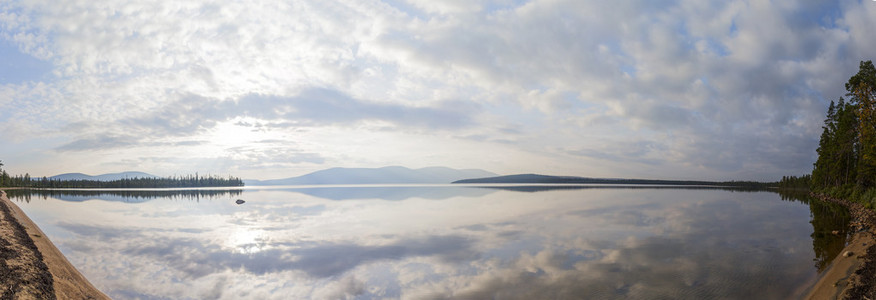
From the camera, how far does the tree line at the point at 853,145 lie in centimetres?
2816

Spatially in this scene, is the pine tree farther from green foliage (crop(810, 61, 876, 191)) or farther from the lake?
the lake

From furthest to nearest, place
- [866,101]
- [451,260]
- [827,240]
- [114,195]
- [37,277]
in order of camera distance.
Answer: [114,195] < [866,101] < [827,240] < [451,260] < [37,277]

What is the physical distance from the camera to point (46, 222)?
2792 centimetres

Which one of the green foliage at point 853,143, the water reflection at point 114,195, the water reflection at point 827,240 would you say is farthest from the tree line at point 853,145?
the water reflection at point 114,195

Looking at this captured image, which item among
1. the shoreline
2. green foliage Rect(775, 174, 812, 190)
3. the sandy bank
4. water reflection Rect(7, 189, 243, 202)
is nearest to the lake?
the shoreline

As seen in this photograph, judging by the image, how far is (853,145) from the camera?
50.7 metres

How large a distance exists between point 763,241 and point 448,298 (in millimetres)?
18129

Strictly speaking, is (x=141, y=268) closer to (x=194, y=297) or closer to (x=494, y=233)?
(x=194, y=297)

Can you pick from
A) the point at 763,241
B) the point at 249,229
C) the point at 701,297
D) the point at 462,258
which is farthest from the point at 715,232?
the point at 249,229

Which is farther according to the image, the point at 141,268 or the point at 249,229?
the point at 249,229

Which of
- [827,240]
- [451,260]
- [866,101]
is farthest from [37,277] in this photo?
[866,101]

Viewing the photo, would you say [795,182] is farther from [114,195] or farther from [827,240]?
[114,195]

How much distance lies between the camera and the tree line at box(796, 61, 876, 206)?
28156mm

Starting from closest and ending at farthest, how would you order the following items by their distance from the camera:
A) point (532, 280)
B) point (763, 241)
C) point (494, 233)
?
1. point (532, 280)
2. point (763, 241)
3. point (494, 233)
